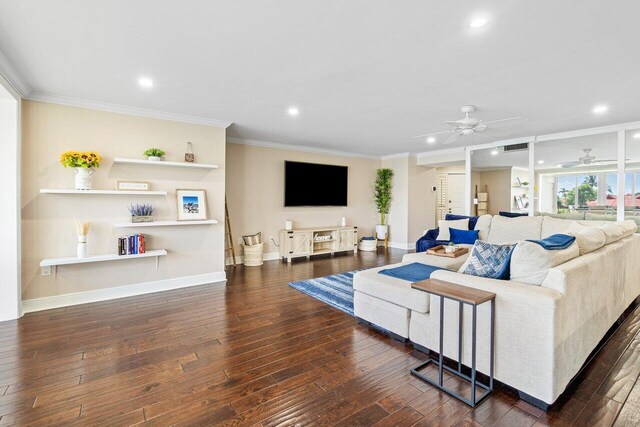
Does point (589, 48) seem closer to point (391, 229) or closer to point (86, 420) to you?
point (86, 420)

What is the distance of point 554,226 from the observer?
4.44 metres

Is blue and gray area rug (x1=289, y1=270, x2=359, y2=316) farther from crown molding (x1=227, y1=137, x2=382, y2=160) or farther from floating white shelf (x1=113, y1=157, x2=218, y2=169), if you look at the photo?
crown molding (x1=227, y1=137, x2=382, y2=160)

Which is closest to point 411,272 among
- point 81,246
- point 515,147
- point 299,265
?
point 299,265

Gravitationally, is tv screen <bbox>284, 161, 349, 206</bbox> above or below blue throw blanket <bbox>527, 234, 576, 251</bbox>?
above

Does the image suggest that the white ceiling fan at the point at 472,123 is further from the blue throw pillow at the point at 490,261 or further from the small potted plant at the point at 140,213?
the small potted plant at the point at 140,213

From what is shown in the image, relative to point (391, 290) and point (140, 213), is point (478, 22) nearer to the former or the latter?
point (391, 290)

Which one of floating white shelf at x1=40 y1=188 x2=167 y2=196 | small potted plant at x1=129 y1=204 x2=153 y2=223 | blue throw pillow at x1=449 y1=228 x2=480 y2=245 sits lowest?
blue throw pillow at x1=449 y1=228 x2=480 y2=245

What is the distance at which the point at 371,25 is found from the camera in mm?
2119

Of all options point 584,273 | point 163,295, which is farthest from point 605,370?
point 163,295

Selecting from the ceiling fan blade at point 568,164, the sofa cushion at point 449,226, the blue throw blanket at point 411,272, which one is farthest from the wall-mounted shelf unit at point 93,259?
the ceiling fan blade at point 568,164

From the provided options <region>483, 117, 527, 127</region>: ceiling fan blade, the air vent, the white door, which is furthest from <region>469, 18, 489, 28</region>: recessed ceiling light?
the white door

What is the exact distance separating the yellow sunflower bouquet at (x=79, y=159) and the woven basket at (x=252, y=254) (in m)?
2.83

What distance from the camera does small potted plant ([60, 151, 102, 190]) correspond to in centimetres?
346

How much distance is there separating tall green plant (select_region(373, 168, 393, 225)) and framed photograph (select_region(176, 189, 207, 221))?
4.83 metres
